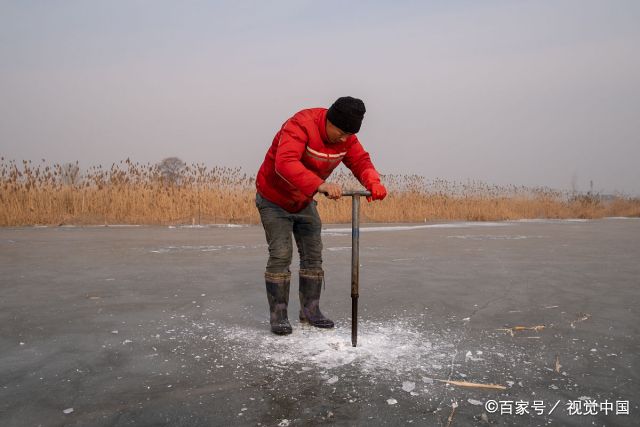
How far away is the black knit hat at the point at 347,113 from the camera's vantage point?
10.3ft

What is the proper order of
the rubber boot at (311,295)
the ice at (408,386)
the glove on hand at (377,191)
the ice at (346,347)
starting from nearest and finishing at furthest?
the ice at (408,386) < the ice at (346,347) < the glove on hand at (377,191) < the rubber boot at (311,295)

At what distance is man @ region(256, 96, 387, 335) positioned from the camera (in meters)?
3.17

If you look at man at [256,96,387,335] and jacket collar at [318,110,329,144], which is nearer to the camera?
man at [256,96,387,335]

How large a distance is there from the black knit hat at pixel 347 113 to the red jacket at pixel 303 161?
124mm

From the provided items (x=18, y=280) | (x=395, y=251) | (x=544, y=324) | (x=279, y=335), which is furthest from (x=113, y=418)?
(x=395, y=251)

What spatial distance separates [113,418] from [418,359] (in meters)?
1.56

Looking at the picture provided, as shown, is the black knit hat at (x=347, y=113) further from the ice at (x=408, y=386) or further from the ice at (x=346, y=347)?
the ice at (x=408, y=386)

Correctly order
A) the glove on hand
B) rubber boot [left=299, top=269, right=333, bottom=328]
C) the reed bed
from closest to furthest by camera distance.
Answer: the glove on hand < rubber boot [left=299, top=269, right=333, bottom=328] < the reed bed

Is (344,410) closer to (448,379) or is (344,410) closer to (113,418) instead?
(448,379)

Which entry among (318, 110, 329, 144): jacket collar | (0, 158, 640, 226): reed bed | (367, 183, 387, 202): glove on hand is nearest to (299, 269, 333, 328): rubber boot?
(367, 183, 387, 202): glove on hand

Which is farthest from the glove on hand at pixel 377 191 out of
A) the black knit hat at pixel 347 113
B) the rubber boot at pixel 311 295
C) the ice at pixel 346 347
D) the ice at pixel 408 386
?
the ice at pixel 408 386

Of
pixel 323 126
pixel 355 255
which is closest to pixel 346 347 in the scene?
pixel 355 255

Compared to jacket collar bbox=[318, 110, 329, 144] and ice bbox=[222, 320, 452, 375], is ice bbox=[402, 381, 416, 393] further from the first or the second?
jacket collar bbox=[318, 110, 329, 144]

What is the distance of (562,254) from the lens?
7926mm
